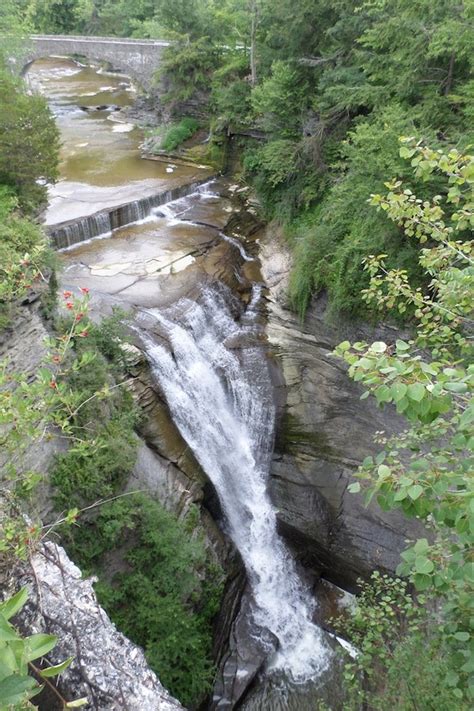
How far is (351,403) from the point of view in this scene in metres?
9.55

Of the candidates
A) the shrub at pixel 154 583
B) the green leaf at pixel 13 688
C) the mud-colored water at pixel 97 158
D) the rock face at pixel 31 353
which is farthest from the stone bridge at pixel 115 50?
the green leaf at pixel 13 688

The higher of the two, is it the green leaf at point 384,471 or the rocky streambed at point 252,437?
the green leaf at point 384,471

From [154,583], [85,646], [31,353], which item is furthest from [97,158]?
[85,646]

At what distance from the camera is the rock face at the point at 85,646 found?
328cm

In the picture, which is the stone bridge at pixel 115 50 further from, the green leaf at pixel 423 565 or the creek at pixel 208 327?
the green leaf at pixel 423 565

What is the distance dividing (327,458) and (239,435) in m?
1.88

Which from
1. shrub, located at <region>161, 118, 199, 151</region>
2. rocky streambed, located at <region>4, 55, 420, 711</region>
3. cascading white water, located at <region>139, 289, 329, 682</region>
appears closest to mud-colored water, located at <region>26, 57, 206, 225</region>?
shrub, located at <region>161, 118, 199, 151</region>

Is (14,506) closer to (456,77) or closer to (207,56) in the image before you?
(456,77)

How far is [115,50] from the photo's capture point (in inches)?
992

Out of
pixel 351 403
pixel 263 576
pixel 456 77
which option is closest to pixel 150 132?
pixel 456 77

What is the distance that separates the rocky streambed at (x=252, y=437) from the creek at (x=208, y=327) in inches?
1.2

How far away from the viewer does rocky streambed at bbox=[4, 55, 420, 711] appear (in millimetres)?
7938

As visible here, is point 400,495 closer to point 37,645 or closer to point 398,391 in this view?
point 398,391

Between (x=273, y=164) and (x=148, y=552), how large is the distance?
34.8ft
